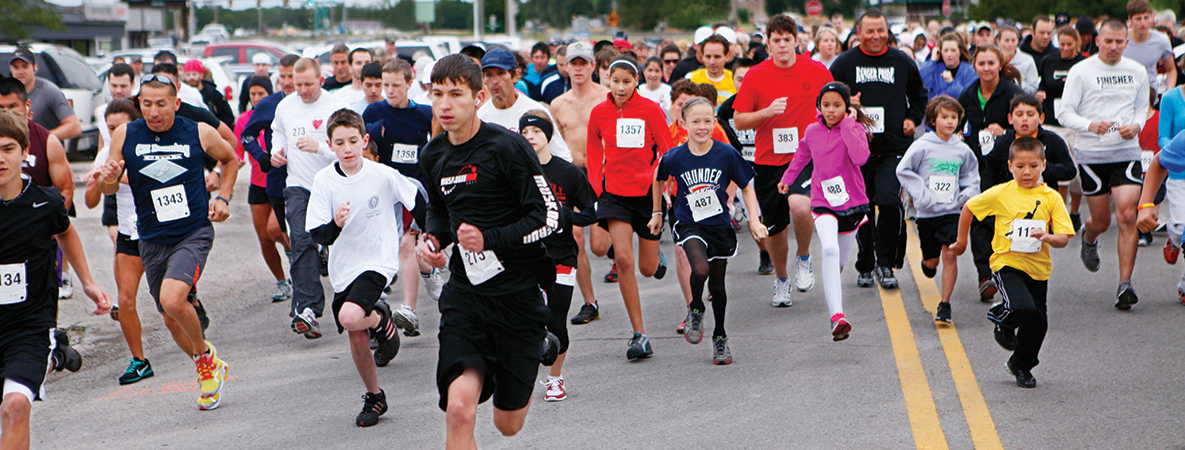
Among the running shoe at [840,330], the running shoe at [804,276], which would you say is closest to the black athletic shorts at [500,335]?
the running shoe at [840,330]

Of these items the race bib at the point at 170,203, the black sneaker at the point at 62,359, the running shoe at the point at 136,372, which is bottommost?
the running shoe at the point at 136,372

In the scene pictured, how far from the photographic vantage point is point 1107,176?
26.9ft

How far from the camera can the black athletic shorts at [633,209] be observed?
711cm

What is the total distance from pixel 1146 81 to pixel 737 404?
4.87 metres

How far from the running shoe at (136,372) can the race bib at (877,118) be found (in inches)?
210

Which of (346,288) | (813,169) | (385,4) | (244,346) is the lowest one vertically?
(244,346)

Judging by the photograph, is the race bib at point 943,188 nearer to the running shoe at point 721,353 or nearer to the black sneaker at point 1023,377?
the black sneaker at point 1023,377

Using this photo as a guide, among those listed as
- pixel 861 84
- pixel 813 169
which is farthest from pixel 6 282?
pixel 861 84

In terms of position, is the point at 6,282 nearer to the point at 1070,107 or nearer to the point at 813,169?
the point at 813,169

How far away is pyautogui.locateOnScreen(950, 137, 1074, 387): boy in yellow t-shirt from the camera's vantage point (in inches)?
224

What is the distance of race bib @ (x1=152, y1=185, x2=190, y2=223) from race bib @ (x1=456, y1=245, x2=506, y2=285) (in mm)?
2815

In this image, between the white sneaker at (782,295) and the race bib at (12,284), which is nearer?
the race bib at (12,284)

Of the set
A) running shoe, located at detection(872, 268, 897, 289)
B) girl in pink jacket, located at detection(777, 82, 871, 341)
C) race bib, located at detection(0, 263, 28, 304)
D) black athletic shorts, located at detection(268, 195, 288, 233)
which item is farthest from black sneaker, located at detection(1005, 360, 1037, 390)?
black athletic shorts, located at detection(268, 195, 288, 233)

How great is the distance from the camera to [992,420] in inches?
203
